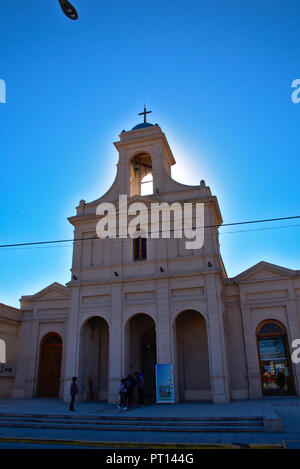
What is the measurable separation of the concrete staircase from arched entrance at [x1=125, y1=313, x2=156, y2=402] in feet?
26.0

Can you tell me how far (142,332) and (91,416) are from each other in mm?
9503

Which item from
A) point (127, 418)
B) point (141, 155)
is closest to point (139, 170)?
point (141, 155)

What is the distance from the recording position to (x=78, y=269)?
22953 mm

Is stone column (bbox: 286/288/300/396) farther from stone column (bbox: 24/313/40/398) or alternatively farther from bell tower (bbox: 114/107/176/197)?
stone column (bbox: 24/313/40/398)

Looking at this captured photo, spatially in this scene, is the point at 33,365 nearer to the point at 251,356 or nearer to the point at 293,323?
the point at 251,356

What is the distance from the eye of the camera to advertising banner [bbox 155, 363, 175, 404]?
1850cm

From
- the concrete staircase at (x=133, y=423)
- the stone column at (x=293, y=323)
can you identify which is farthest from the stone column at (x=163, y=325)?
the stone column at (x=293, y=323)

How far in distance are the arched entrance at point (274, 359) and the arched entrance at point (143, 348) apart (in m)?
6.52

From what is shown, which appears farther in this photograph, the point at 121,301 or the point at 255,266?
the point at 255,266

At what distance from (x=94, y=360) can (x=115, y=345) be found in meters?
3.16

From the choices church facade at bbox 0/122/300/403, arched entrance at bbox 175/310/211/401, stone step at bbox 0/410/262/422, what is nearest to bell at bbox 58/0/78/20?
stone step at bbox 0/410/262/422

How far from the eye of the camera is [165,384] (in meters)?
18.7

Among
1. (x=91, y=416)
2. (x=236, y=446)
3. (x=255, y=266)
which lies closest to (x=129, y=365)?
(x=91, y=416)

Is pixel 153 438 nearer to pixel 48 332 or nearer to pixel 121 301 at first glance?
pixel 121 301
